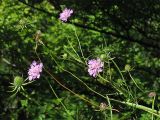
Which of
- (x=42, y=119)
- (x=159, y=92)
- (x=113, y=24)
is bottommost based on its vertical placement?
(x=42, y=119)

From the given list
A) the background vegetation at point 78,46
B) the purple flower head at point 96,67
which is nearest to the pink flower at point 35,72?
the purple flower head at point 96,67

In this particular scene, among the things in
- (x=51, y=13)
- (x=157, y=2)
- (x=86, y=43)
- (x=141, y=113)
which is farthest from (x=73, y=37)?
(x=141, y=113)

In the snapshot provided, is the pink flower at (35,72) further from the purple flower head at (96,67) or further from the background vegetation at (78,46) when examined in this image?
the background vegetation at (78,46)

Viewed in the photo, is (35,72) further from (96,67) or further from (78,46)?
(78,46)

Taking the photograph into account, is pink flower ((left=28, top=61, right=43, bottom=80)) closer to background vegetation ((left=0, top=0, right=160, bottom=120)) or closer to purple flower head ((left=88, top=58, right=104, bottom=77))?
purple flower head ((left=88, top=58, right=104, bottom=77))

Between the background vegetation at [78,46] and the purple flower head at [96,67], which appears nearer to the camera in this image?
the purple flower head at [96,67]

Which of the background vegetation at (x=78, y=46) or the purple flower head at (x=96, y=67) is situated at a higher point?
the background vegetation at (x=78, y=46)

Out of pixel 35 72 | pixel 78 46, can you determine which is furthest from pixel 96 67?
pixel 78 46

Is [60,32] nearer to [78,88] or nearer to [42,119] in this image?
[78,88]
